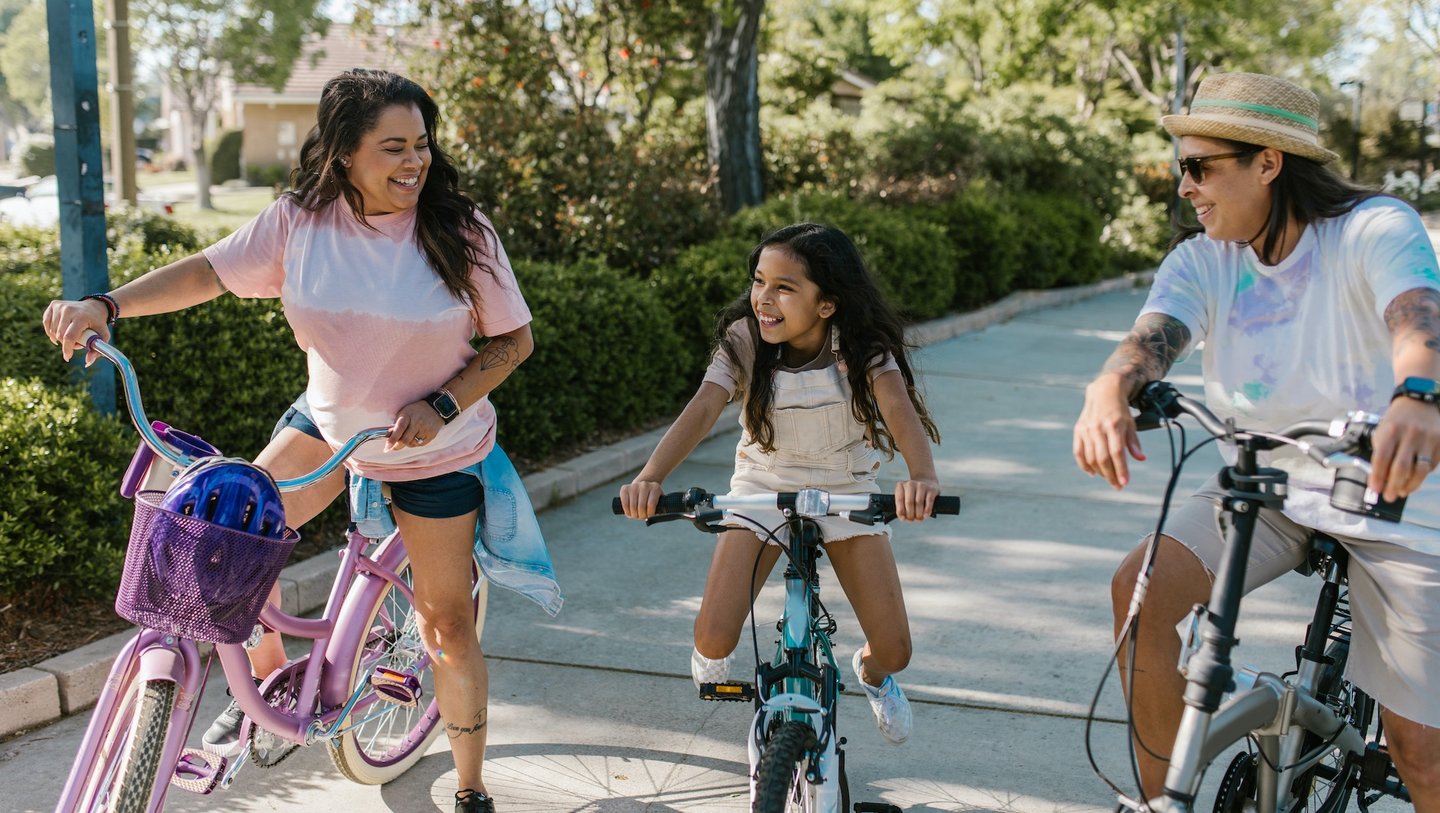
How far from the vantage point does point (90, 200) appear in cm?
490

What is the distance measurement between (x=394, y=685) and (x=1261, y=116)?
99.8 inches

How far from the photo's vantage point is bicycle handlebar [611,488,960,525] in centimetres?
274

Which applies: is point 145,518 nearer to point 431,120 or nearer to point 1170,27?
point 431,120

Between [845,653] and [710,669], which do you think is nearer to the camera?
[710,669]

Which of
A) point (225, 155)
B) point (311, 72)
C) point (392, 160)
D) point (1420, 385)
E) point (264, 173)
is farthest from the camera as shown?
point (225, 155)

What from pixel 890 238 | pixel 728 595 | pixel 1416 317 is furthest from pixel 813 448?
pixel 890 238

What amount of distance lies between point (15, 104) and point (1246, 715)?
106m

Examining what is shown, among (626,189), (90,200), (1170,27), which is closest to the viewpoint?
(90,200)

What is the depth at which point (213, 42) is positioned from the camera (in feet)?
125

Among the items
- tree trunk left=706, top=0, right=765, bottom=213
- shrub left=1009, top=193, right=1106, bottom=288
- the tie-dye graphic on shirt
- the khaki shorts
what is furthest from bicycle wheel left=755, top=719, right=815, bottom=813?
shrub left=1009, top=193, right=1106, bottom=288

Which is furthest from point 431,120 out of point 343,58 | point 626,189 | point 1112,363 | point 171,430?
point 343,58

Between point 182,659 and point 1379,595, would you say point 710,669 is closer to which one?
point 182,659

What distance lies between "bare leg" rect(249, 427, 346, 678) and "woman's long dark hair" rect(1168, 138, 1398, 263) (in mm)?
2262

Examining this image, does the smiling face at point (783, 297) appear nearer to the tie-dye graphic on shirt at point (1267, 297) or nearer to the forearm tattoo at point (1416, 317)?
the tie-dye graphic on shirt at point (1267, 297)
